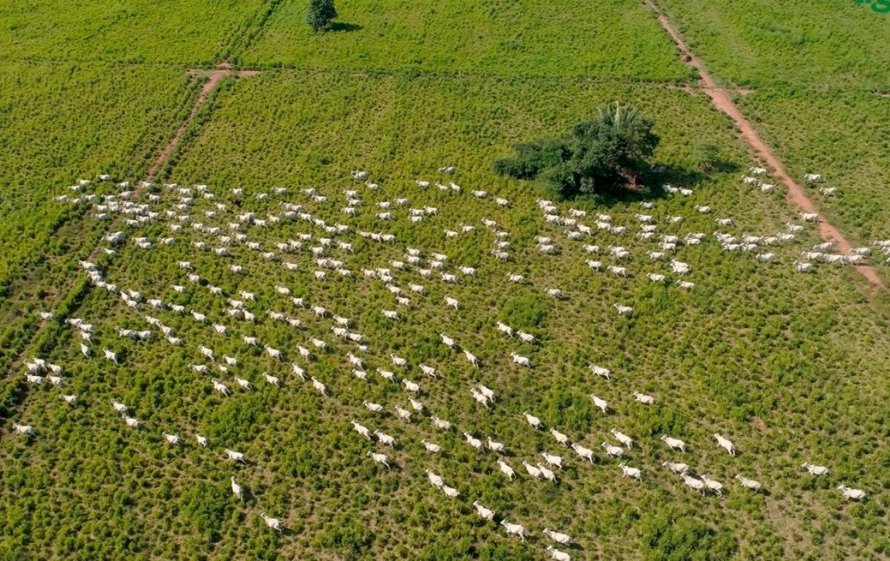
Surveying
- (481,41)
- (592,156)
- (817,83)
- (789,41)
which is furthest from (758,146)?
(481,41)

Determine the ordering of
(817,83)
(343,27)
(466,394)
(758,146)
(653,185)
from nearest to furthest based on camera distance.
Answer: (466,394), (653,185), (758,146), (817,83), (343,27)

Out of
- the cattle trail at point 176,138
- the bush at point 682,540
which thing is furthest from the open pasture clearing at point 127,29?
the bush at point 682,540

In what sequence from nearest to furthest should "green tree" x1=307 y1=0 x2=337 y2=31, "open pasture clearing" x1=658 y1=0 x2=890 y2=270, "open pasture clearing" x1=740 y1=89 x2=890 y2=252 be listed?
"open pasture clearing" x1=740 y1=89 x2=890 y2=252 < "open pasture clearing" x1=658 y1=0 x2=890 y2=270 < "green tree" x1=307 y1=0 x2=337 y2=31

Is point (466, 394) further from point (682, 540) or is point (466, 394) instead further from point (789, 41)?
point (789, 41)

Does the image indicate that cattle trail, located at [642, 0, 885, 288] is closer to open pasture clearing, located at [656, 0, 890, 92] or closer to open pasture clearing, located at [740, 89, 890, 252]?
open pasture clearing, located at [740, 89, 890, 252]

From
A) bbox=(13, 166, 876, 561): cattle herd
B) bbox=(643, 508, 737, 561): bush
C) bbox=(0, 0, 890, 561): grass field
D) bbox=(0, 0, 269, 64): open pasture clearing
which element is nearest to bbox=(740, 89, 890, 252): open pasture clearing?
bbox=(0, 0, 890, 561): grass field

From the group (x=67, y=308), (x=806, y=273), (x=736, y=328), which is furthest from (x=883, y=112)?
(x=67, y=308)

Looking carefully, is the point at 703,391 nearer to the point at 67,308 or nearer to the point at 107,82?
the point at 67,308
